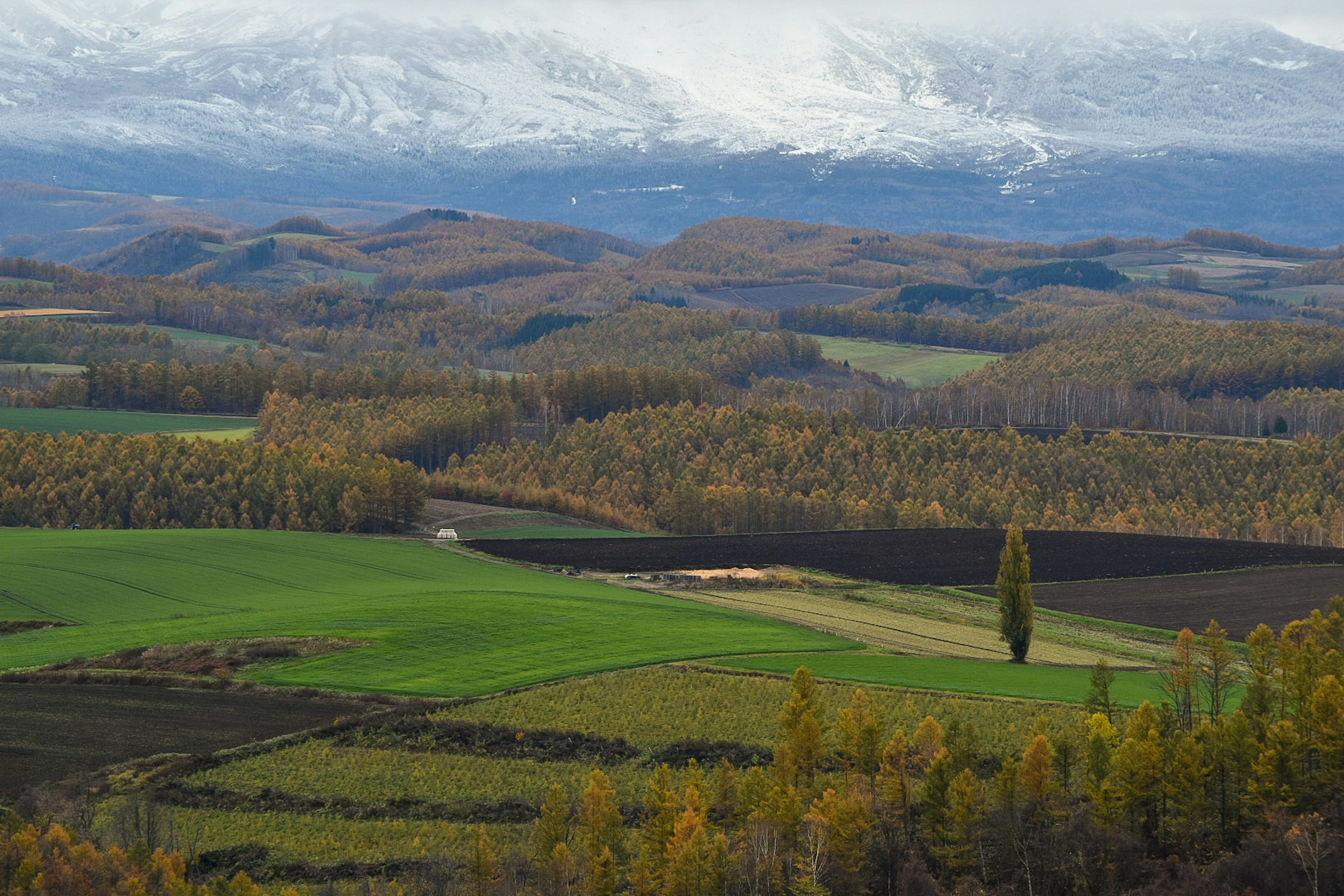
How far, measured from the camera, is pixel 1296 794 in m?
53.8

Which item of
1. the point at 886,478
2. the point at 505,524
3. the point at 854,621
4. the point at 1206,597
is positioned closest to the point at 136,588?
the point at 854,621

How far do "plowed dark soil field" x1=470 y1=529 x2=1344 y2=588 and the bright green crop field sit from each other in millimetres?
7475

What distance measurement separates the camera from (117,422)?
6688 inches

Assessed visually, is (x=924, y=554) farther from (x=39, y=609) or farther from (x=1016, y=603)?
(x=39, y=609)

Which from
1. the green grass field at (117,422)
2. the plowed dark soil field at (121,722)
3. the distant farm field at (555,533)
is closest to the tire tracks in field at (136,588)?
the plowed dark soil field at (121,722)

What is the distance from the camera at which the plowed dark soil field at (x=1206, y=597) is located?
86.4 metres

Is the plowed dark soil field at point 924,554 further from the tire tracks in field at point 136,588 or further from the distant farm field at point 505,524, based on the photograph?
the tire tracks in field at point 136,588

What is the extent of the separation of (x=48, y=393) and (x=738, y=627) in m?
124

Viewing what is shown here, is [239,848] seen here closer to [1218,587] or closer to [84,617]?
[84,617]

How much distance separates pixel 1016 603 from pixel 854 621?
11629mm

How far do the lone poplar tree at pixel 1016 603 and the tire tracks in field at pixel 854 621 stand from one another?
1369mm

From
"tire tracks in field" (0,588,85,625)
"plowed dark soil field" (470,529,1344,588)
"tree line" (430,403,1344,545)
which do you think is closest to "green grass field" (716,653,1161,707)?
"plowed dark soil field" (470,529,1344,588)

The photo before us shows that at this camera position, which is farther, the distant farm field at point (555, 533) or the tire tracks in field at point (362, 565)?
the distant farm field at point (555, 533)

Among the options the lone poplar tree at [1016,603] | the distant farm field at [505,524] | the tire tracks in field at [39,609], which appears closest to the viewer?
the lone poplar tree at [1016,603]
